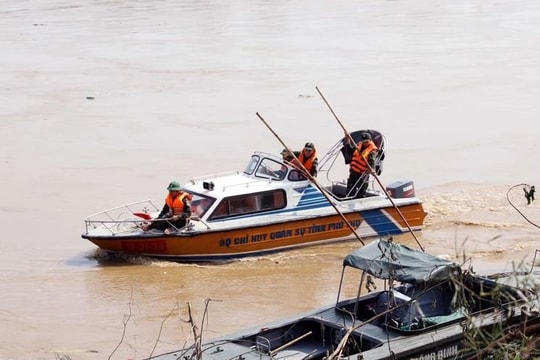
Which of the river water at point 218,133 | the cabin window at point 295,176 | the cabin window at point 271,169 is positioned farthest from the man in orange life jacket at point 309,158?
the river water at point 218,133

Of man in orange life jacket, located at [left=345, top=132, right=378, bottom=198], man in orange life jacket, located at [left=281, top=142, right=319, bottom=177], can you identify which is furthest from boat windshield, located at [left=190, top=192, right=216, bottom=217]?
man in orange life jacket, located at [left=345, top=132, right=378, bottom=198]

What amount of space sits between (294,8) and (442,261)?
47008 millimetres

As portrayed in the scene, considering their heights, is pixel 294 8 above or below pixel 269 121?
above

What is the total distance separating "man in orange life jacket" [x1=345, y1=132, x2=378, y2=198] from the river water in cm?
104

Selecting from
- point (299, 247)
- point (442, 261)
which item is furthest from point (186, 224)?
point (442, 261)

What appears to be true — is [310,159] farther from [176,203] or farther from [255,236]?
[176,203]

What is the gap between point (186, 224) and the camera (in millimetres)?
16109

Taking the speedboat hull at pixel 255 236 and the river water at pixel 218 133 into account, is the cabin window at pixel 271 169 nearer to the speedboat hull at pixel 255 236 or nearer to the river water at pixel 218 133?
the speedboat hull at pixel 255 236

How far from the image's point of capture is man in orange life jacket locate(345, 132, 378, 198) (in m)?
17.1

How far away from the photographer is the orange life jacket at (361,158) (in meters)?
17.0

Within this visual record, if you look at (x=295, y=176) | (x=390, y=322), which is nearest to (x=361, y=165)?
(x=295, y=176)

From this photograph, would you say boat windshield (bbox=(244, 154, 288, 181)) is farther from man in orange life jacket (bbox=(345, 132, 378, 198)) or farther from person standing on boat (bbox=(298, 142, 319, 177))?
man in orange life jacket (bbox=(345, 132, 378, 198))

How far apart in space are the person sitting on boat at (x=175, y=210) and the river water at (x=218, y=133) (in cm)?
70

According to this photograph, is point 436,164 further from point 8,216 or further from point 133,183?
point 8,216
